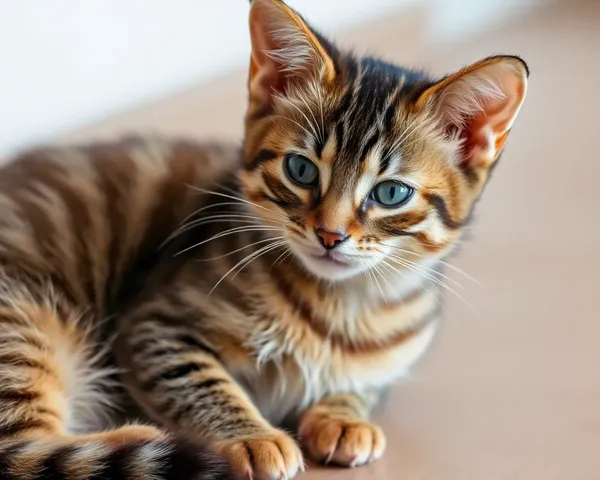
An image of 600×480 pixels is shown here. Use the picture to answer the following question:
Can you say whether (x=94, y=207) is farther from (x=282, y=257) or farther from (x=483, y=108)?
(x=483, y=108)

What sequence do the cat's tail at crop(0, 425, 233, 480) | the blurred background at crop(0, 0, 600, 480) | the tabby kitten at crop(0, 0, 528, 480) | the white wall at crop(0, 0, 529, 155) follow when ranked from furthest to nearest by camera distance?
the white wall at crop(0, 0, 529, 155), the blurred background at crop(0, 0, 600, 480), the tabby kitten at crop(0, 0, 528, 480), the cat's tail at crop(0, 425, 233, 480)

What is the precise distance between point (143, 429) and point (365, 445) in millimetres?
277

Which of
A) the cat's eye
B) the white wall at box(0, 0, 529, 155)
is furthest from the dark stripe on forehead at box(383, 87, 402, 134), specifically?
the white wall at box(0, 0, 529, 155)

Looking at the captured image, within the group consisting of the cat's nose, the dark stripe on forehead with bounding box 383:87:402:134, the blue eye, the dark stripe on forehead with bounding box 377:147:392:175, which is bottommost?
the cat's nose

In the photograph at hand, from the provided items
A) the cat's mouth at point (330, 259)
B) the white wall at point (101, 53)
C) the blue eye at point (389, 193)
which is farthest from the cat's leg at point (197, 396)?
the white wall at point (101, 53)

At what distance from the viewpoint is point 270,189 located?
100 centimetres

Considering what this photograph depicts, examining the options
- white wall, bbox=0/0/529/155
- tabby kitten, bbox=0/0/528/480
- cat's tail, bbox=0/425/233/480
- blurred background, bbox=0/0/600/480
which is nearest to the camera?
cat's tail, bbox=0/425/233/480

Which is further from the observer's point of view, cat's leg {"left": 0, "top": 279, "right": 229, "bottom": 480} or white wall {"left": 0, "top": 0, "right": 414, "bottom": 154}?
white wall {"left": 0, "top": 0, "right": 414, "bottom": 154}

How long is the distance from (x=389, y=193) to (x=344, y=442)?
32 cm

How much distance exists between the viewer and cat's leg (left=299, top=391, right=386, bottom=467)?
0.97 meters

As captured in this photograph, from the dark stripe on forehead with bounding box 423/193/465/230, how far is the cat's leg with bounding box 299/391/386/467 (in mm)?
284

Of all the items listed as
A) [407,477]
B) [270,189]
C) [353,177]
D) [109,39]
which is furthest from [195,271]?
[109,39]

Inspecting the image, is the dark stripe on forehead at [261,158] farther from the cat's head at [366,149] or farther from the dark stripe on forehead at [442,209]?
the dark stripe on forehead at [442,209]

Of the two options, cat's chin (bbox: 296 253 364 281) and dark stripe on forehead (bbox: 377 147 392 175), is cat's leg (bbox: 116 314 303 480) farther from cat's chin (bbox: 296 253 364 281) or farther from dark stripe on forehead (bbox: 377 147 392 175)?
dark stripe on forehead (bbox: 377 147 392 175)
